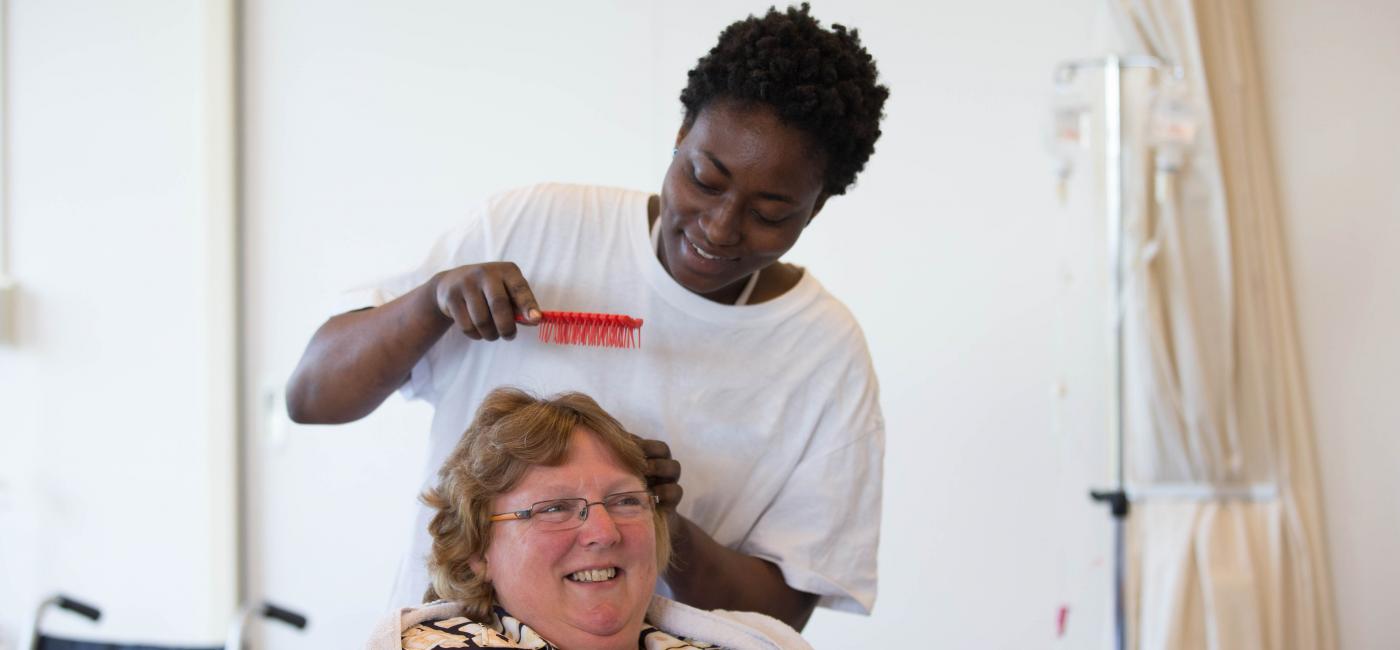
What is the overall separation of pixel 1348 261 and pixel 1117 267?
0.60 m

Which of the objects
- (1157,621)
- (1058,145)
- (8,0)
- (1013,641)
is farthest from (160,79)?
(1157,621)

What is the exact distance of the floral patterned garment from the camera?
55.7 inches

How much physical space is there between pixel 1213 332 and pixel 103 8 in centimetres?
311

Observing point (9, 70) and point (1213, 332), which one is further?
point (9, 70)

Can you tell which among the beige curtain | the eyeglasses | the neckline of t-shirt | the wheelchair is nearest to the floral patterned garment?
the eyeglasses

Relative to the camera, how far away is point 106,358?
3.52m

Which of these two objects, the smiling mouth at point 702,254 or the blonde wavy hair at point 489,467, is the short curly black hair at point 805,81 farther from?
the blonde wavy hair at point 489,467

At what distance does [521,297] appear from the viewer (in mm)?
1339

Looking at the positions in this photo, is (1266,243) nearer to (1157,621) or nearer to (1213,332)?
(1213,332)

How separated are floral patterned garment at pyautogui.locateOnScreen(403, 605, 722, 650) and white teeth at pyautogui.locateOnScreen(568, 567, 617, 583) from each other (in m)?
0.08

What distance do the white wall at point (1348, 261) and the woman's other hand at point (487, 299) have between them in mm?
2077

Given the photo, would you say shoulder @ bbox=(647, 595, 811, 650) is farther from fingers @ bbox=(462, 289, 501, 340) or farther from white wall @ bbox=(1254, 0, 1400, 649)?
white wall @ bbox=(1254, 0, 1400, 649)

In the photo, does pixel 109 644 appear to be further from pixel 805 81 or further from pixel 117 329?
pixel 805 81

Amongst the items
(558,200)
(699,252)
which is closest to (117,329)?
(558,200)
